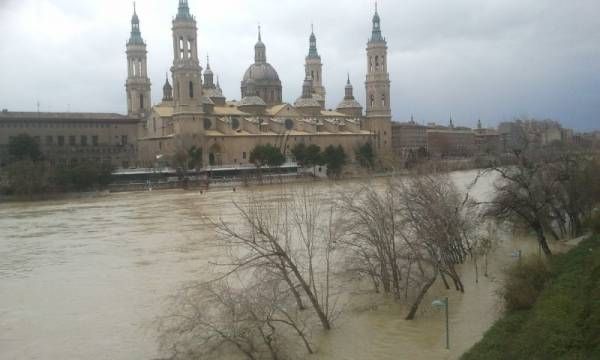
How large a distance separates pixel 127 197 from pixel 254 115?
24.4 meters

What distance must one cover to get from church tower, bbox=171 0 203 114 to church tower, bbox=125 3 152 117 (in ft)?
53.9

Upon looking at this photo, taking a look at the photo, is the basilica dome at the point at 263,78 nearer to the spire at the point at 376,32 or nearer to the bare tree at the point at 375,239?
the spire at the point at 376,32

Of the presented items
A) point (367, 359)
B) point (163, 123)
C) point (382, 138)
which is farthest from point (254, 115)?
point (367, 359)

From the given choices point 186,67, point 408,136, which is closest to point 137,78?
point 186,67

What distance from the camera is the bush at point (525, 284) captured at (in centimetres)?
1238

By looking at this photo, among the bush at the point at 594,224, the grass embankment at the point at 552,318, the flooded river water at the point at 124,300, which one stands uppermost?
the bush at the point at 594,224

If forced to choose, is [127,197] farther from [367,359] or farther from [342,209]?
[367,359]

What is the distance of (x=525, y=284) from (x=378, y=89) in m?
63.8

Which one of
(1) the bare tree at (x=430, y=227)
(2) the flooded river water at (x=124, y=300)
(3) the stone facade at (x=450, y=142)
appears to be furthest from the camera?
→ (3) the stone facade at (x=450, y=142)

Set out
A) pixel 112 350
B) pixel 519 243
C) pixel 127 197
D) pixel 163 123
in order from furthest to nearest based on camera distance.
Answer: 1. pixel 163 123
2. pixel 127 197
3. pixel 519 243
4. pixel 112 350

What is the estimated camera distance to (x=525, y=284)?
12758 mm

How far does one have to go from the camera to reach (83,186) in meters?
47.1

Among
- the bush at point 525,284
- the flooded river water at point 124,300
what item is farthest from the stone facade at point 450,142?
the bush at point 525,284

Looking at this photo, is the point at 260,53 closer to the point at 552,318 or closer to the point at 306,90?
the point at 306,90
